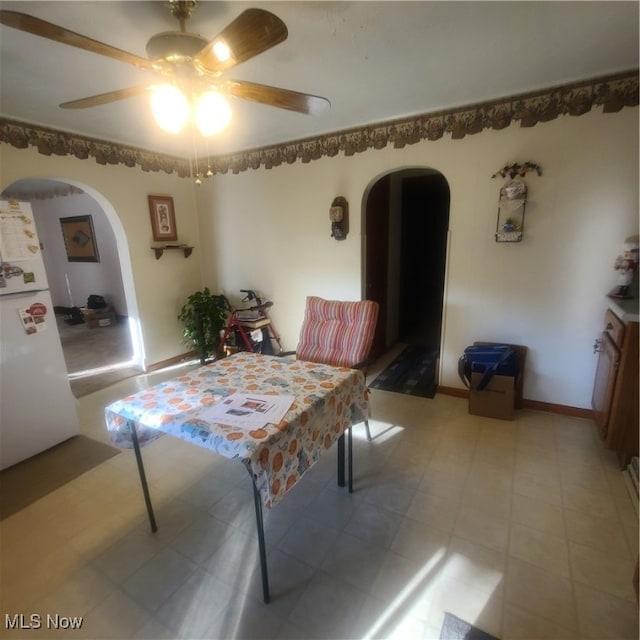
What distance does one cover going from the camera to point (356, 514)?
1.81 metres

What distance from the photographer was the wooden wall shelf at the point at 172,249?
371 centimetres

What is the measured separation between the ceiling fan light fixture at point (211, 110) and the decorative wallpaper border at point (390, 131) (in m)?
1.74

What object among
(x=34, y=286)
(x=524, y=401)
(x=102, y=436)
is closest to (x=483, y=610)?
(x=524, y=401)

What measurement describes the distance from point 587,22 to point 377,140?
152 cm

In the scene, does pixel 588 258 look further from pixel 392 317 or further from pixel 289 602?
pixel 289 602

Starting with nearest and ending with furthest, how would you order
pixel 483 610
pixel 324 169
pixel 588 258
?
pixel 483 610 → pixel 588 258 → pixel 324 169

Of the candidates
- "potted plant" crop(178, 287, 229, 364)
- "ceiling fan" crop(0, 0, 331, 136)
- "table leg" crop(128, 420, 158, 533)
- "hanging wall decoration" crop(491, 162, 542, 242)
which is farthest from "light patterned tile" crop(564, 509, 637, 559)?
"potted plant" crop(178, 287, 229, 364)

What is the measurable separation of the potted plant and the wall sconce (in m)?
1.67

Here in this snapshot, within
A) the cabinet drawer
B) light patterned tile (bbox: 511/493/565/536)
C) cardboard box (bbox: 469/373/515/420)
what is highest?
the cabinet drawer

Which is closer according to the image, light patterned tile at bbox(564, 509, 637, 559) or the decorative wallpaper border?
light patterned tile at bbox(564, 509, 637, 559)

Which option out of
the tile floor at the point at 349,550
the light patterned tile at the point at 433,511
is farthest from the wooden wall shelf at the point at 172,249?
the light patterned tile at the point at 433,511

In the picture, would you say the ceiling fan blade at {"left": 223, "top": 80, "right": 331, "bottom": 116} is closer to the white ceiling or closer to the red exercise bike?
the white ceiling

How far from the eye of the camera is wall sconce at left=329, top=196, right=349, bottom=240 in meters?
3.14

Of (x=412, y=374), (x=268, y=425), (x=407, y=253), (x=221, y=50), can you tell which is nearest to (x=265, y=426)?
(x=268, y=425)
